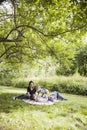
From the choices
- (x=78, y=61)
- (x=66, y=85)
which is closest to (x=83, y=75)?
(x=78, y=61)

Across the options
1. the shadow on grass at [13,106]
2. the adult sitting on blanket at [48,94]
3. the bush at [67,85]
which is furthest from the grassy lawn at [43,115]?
the bush at [67,85]

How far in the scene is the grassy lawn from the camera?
652cm

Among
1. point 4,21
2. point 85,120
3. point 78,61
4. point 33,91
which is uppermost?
point 4,21

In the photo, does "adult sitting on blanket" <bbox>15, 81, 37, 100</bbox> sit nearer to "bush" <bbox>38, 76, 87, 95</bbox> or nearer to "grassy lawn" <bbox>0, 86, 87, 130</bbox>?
"grassy lawn" <bbox>0, 86, 87, 130</bbox>

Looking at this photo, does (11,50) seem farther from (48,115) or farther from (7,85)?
(48,115)

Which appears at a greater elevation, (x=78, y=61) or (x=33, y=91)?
(x=78, y=61)

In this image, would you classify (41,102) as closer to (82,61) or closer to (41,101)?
(41,101)

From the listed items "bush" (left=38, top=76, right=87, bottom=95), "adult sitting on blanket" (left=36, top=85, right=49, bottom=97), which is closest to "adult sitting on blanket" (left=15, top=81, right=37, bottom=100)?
"adult sitting on blanket" (left=36, top=85, right=49, bottom=97)

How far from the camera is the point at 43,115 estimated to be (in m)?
7.41

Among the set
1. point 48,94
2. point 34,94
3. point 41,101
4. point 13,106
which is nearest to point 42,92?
point 48,94

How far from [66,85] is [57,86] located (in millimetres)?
350

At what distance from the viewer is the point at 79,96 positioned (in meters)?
10.2

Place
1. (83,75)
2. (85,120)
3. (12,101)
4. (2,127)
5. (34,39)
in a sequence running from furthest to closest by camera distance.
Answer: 1. (83,75)
2. (34,39)
3. (12,101)
4. (85,120)
5. (2,127)

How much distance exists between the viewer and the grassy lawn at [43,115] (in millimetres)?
6520
